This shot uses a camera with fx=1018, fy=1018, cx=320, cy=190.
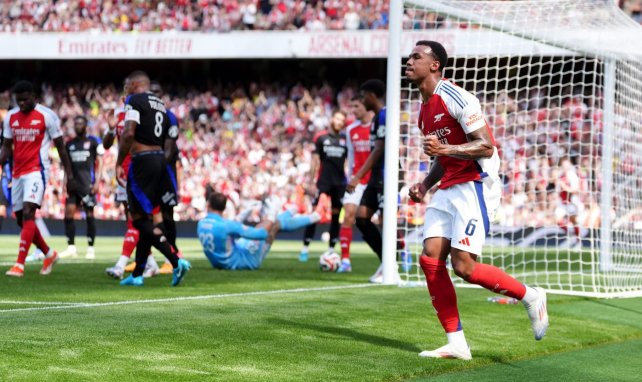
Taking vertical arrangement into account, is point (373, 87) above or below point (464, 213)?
above

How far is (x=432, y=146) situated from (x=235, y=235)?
7.84m

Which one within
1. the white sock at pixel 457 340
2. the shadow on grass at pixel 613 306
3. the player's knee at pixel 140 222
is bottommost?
the shadow on grass at pixel 613 306

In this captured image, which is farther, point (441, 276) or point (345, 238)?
point (345, 238)

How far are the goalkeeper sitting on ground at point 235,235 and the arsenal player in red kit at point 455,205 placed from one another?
701 centimetres

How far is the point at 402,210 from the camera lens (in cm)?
1462

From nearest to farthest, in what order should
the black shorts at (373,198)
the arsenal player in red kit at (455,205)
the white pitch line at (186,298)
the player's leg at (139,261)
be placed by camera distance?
the arsenal player in red kit at (455,205)
the white pitch line at (186,298)
the player's leg at (139,261)
the black shorts at (373,198)

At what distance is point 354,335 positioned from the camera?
722 centimetres

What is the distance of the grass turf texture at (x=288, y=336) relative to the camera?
564 cm

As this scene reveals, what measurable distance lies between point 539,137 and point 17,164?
15.6 m

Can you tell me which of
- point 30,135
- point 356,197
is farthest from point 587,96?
point 30,135

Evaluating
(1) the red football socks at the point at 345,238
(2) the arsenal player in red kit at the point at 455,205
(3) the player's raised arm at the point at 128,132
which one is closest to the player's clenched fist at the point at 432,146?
(2) the arsenal player in red kit at the point at 455,205

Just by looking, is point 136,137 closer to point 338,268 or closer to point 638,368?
point 338,268

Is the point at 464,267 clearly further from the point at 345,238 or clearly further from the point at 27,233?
the point at 345,238

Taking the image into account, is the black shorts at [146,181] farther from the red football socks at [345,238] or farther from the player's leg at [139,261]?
the red football socks at [345,238]
